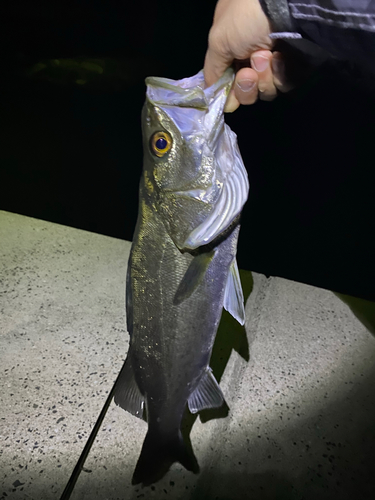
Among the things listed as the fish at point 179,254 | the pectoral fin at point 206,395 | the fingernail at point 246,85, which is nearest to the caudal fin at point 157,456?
the fish at point 179,254

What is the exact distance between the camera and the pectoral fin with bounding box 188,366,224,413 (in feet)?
3.09

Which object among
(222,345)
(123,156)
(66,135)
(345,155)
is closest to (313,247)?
(345,155)

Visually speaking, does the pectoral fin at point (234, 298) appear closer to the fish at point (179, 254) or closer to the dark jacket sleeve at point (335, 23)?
the fish at point (179, 254)

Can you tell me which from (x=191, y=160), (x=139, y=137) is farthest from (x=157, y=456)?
(x=139, y=137)

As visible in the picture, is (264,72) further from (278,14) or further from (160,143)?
(160,143)

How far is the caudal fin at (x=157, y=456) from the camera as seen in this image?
3.15 ft

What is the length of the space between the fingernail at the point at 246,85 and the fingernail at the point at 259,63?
1.5 inches

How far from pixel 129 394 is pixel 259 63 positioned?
92 cm

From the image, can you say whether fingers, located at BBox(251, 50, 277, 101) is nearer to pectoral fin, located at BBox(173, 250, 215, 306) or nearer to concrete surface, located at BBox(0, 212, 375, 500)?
pectoral fin, located at BBox(173, 250, 215, 306)

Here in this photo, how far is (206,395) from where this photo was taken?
0.95 m

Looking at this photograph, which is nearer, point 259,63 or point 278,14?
point 278,14

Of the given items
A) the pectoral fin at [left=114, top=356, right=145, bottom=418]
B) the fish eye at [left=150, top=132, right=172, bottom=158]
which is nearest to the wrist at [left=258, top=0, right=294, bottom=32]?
the fish eye at [left=150, top=132, right=172, bottom=158]

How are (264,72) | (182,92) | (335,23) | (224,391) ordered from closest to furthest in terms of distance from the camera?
(335,23), (182,92), (264,72), (224,391)

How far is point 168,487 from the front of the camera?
101 centimetres
